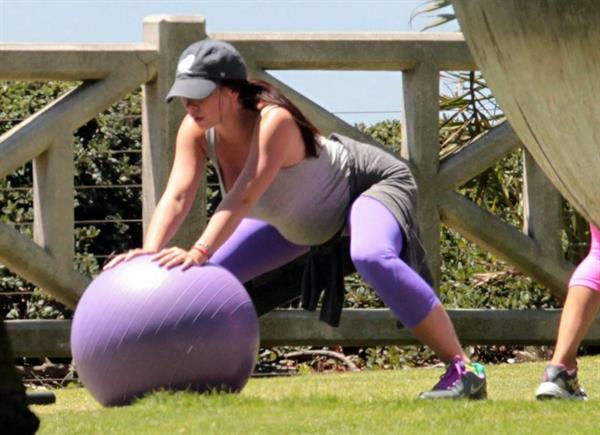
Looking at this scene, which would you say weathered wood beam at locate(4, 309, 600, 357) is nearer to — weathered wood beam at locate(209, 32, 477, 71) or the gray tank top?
weathered wood beam at locate(209, 32, 477, 71)

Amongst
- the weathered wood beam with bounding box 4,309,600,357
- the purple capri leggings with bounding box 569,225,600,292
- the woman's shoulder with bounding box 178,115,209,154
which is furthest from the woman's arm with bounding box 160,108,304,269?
the weathered wood beam with bounding box 4,309,600,357

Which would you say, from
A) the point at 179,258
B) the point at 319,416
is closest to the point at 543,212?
the point at 179,258

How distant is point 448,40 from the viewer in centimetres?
764

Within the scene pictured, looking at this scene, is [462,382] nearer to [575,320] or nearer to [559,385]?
[559,385]

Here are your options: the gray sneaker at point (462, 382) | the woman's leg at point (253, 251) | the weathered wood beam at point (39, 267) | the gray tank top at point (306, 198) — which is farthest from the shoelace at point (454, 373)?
the weathered wood beam at point (39, 267)

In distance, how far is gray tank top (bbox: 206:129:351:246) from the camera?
5695mm

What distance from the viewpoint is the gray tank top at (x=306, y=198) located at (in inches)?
224

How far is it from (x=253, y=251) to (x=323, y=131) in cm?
161

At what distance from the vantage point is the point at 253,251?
19.6ft

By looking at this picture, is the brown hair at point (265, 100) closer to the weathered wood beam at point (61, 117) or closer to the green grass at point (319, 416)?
the green grass at point (319, 416)

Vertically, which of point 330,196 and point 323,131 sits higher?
point 323,131

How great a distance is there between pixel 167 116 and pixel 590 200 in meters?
5.79

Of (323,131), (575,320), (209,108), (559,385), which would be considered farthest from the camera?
(323,131)

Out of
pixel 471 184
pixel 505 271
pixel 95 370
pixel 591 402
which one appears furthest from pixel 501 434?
pixel 471 184
